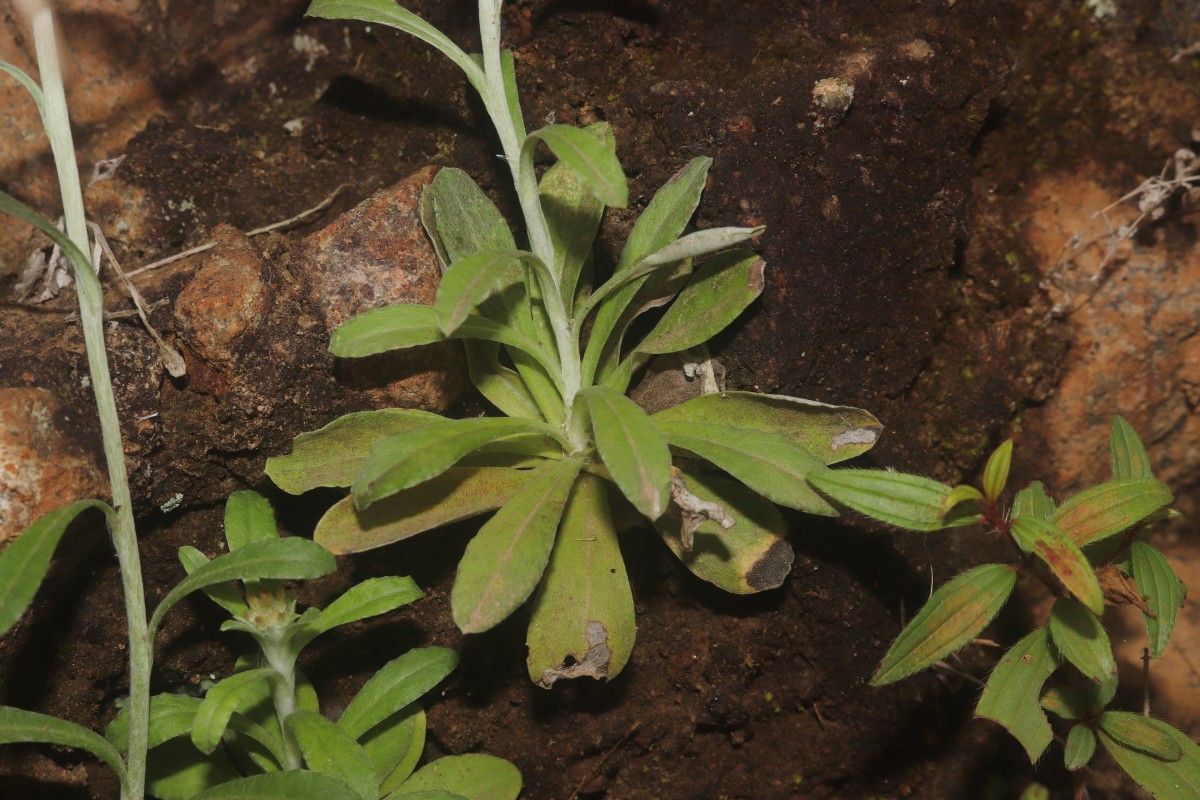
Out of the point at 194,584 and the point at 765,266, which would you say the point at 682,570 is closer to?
the point at 765,266

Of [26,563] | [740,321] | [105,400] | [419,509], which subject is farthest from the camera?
[740,321]

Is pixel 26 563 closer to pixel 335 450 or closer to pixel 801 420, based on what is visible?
pixel 335 450

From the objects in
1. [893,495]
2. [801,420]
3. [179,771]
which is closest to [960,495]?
[893,495]

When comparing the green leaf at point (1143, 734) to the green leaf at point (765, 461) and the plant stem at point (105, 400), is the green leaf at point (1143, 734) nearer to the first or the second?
the green leaf at point (765, 461)

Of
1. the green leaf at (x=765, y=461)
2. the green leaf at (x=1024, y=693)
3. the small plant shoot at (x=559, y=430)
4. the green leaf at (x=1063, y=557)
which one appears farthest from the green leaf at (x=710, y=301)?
the green leaf at (x=1024, y=693)

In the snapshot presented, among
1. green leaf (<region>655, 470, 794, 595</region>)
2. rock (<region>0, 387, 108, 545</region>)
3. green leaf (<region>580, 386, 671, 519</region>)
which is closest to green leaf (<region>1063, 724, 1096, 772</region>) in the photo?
green leaf (<region>655, 470, 794, 595</region>)

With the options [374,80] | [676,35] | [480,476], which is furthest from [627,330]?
[374,80]
